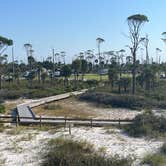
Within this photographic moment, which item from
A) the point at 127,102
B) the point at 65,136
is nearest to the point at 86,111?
the point at 127,102

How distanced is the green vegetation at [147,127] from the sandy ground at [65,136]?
710 mm

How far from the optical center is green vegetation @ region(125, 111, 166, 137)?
20220 mm

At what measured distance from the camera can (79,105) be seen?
1411 inches

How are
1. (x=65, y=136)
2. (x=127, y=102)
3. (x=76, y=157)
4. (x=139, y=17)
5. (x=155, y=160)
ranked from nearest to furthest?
(x=76, y=157), (x=155, y=160), (x=65, y=136), (x=127, y=102), (x=139, y=17)

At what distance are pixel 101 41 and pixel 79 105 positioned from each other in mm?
47288

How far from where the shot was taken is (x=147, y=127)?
2067 cm

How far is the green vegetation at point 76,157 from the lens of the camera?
14.1m

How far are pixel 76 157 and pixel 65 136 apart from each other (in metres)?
5.16

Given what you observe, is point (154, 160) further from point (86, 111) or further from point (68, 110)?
point (68, 110)

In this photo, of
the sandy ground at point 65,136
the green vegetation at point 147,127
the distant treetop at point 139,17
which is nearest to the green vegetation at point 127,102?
the green vegetation at point 147,127

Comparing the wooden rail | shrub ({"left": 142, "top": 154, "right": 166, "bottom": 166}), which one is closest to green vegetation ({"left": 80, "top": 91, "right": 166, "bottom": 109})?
the wooden rail

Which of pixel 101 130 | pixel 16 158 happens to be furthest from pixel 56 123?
pixel 16 158

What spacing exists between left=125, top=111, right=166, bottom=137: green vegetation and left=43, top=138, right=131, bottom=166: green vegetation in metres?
4.52

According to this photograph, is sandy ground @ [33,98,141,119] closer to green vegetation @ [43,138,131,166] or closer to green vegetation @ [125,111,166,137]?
green vegetation @ [125,111,166,137]
